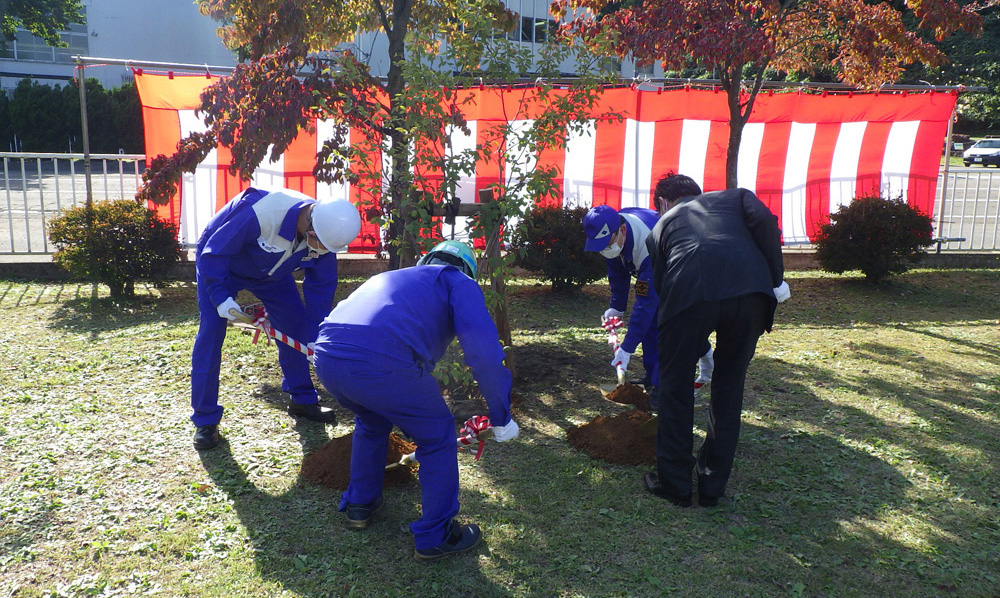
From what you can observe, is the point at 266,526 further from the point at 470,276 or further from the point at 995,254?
the point at 995,254

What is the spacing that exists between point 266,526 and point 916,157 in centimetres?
956

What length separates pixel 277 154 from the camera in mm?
6324

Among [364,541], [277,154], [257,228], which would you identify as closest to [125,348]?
[277,154]

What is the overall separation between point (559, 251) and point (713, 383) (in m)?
4.52

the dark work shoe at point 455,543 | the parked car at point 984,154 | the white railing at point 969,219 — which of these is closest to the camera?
the dark work shoe at point 455,543

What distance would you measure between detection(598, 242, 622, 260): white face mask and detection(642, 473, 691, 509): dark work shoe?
1545 millimetres

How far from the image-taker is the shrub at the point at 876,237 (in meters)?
8.71

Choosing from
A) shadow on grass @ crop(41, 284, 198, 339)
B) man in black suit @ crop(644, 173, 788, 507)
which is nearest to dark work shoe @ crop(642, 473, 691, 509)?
man in black suit @ crop(644, 173, 788, 507)

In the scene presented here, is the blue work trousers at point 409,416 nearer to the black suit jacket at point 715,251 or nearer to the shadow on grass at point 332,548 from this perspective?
the shadow on grass at point 332,548

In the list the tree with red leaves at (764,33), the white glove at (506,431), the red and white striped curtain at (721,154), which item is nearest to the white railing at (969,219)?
the red and white striped curtain at (721,154)

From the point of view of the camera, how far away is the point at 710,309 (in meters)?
3.56

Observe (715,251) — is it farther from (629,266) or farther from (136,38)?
(136,38)

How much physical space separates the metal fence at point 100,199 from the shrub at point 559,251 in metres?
4.56

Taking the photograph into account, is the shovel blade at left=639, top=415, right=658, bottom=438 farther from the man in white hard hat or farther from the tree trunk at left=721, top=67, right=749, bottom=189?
the tree trunk at left=721, top=67, right=749, bottom=189
